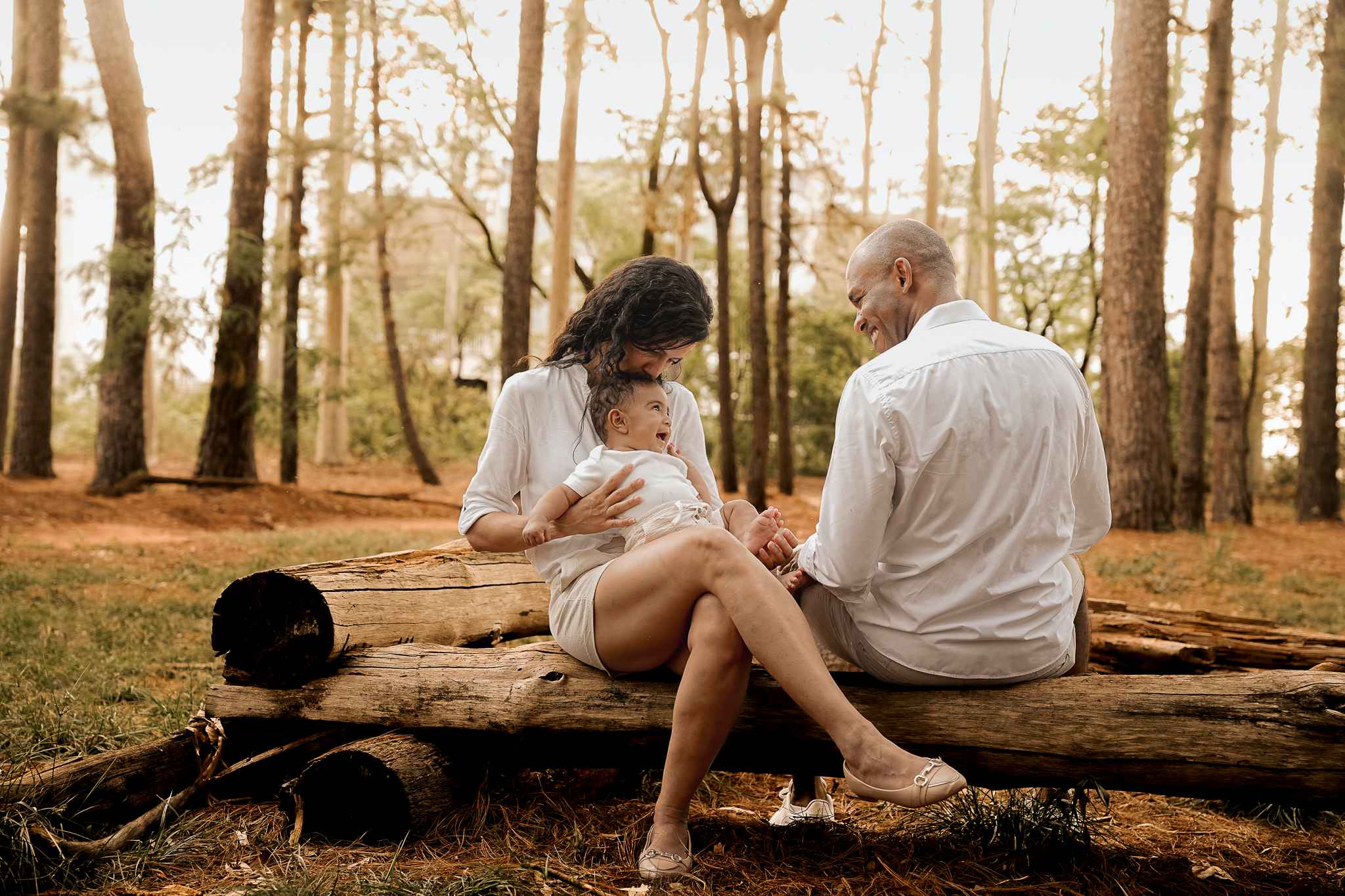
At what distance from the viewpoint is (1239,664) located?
4.73 meters

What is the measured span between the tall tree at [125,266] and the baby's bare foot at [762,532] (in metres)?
12.9

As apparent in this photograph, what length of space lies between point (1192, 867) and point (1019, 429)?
5.00 feet

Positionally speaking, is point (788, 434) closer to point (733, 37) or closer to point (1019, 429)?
point (733, 37)

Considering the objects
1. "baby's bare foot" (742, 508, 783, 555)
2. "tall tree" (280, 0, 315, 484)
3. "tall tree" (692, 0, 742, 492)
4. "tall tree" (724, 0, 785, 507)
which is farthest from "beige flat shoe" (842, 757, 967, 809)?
"tall tree" (280, 0, 315, 484)

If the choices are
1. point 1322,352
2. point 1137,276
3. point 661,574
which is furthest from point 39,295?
point 1322,352

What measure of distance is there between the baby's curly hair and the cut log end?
3.87ft

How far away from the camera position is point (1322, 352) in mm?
16781

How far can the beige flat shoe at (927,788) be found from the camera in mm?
2621

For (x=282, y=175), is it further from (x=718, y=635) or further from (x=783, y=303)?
(x=718, y=635)

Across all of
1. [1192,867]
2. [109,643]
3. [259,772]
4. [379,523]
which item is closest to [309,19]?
[379,523]

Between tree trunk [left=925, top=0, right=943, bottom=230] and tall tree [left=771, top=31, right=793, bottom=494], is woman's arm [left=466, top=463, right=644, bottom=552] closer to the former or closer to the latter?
tall tree [left=771, top=31, right=793, bottom=494]

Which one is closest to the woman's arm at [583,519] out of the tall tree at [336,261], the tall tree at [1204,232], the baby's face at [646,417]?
the baby's face at [646,417]

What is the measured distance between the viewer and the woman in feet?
9.21

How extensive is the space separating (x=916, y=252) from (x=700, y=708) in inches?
57.5
